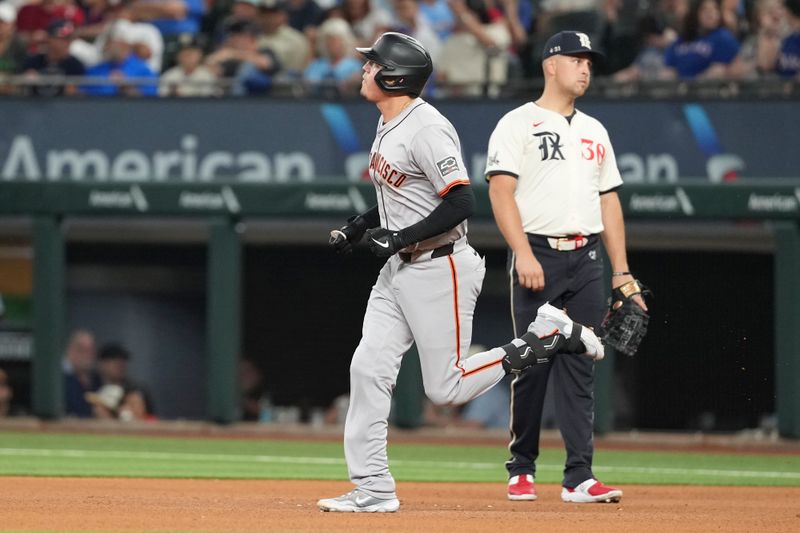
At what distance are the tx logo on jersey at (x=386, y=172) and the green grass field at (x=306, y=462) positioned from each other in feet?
8.63

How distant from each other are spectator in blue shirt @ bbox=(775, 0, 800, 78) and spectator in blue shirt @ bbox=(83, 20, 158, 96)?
5.19 metres

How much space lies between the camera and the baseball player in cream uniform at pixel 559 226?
20.5 feet

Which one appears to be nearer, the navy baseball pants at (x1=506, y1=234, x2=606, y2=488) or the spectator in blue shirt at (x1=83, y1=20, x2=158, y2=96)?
the navy baseball pants at (x1=506, y1=234, x2=606, y2=488)

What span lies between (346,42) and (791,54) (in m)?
3.84

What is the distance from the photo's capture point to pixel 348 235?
5.69m

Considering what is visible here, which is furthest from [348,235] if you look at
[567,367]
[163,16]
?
[163,16]

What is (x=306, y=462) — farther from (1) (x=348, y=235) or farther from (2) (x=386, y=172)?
(2) (x=386, y=172)

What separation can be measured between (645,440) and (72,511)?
241 inches

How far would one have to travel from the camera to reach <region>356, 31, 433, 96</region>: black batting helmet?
5.53 m

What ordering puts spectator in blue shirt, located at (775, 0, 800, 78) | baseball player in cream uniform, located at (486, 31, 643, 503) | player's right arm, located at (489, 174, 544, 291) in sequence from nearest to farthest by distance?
player's right arm, located at (489, 174, 544, 291), baseball player in cream uniform, located at (486, 31, 643, 503), spectator in blue shirt, located at (775, 0, 800, 78)

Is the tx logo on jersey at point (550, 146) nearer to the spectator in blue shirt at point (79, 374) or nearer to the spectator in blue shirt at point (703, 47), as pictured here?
the spectator in blue shirt at point (703, 47)

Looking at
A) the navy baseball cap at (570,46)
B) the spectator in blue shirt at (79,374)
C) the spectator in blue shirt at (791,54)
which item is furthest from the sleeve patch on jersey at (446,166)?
the spectator in blue shirt at (79,374)

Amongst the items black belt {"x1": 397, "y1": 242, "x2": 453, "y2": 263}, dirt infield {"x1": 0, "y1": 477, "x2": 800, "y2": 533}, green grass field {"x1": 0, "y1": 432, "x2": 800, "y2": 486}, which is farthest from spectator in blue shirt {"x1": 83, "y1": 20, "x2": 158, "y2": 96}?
black belt {"x1": 397, "y1": 242, "x2": 453, "y2": 263}

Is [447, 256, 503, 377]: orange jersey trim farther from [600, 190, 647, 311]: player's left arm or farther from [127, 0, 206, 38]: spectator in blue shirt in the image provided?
[127, 0, 206, 38]: spectator in blue shirt
